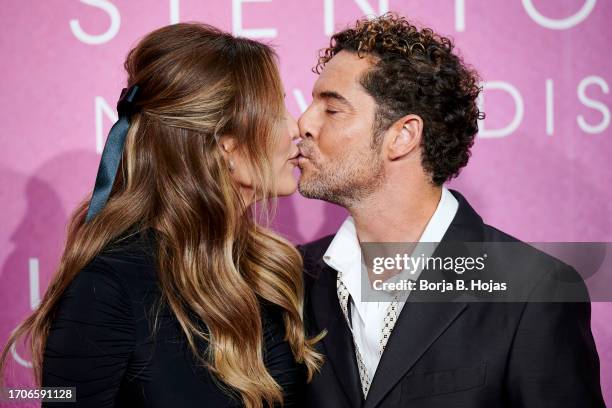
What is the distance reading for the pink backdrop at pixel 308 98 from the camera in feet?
8.64

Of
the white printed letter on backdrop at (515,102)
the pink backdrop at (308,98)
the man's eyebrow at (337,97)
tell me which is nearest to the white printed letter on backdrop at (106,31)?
the pink backdrop at (308,98)

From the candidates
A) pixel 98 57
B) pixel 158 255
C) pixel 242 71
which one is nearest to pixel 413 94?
pixel 242 71

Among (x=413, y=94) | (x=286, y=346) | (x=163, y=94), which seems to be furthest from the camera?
(x=413, y=94)

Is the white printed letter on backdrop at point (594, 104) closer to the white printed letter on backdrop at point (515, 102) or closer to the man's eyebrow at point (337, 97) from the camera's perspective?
the white printed letter on backdrop at point (515, 102)

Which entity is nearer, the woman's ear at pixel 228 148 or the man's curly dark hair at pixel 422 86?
the woman's ear at pixel 228 148

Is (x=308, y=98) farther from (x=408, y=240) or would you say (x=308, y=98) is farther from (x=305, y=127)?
(x=408, y=240)

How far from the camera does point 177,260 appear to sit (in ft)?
5.62

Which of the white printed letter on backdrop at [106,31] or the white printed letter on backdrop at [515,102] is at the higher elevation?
the white printed letter on backdrop at [106,31]

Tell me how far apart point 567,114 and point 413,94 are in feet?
2.84

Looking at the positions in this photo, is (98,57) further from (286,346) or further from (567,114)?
(567,114)

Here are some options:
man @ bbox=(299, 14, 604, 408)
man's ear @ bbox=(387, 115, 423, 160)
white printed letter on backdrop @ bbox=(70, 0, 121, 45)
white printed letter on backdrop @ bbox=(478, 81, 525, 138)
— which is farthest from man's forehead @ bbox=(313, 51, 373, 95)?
white printed letter on backdrop @ bbox=(70, 0, 121, 45)

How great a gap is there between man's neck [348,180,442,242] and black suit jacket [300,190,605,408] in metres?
0.32

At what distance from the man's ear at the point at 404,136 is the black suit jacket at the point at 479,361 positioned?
515 mm

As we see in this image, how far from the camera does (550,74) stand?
264 centimetres
